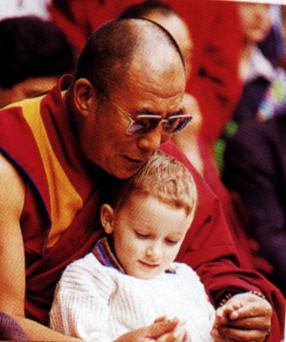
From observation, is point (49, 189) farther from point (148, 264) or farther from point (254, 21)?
point (254, 21)

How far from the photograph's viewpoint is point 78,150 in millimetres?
2041

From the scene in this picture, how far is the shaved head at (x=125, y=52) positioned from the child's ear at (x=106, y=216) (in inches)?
10.5

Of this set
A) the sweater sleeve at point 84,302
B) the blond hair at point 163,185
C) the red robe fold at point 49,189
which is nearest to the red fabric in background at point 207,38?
the red robe fold at point 49,189

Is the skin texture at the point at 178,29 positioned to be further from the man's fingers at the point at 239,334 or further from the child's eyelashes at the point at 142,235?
the man's fingers at the point at 239,334

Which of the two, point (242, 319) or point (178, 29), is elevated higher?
point (178, 29)

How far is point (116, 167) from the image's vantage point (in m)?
2.03

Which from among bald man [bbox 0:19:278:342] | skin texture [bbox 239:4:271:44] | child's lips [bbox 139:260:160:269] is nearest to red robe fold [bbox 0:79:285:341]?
bald man [bbox 0:19:278:342]

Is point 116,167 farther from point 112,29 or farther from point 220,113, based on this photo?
point 220,113

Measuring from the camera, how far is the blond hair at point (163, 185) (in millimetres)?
2014

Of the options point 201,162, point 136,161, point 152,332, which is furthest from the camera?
point 201,162

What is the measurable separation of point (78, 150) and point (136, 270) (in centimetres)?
30

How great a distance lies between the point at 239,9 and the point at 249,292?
771 mm

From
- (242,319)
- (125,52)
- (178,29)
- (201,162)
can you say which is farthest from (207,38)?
(242,319)

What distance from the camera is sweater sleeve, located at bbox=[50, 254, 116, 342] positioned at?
1.97 metres
